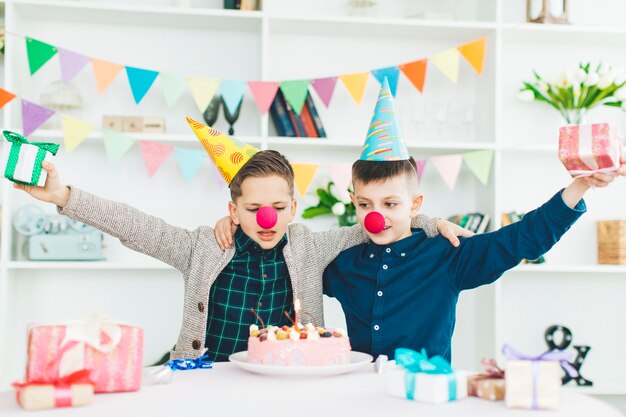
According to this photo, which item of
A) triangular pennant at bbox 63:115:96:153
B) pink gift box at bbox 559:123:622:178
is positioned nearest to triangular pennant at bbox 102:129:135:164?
triangular pennant at bbox 63:115:96:153

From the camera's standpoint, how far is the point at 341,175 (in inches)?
119

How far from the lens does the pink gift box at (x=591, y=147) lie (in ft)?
3.79

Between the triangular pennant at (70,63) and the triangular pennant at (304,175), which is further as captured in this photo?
the triangular pennant at (304,175)

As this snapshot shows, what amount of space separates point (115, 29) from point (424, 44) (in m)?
1.34

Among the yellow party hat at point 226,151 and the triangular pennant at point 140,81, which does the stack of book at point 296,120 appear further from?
the yellow party hat at point 226,151

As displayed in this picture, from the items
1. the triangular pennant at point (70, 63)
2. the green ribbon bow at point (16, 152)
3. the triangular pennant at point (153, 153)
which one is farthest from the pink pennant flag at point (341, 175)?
the green ribbon bow at point (16, 152)

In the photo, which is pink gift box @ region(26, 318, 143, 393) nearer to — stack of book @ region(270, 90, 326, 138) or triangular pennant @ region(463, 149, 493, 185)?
stack of book @ region(270, 90, 326, 138)

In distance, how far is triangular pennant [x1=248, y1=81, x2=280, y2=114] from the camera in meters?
2.92

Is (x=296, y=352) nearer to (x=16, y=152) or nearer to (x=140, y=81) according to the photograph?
(x=16, y=152)

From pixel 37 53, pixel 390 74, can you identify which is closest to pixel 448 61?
pixel 390 74

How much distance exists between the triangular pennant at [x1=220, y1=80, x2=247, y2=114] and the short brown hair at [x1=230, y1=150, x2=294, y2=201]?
1149 mm

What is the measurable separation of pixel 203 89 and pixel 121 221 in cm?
134

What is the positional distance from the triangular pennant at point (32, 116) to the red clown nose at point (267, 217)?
4.89 ft

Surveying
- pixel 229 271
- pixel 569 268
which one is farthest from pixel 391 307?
pixel 569 268
